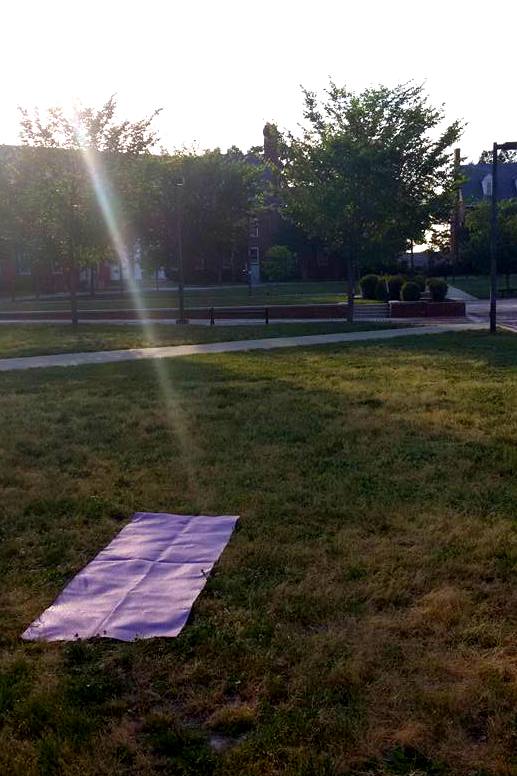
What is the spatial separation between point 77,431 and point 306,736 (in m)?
5.99

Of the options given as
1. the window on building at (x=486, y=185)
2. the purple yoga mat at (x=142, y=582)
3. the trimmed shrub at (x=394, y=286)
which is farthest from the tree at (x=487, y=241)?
the purple yoga mat at (x=142, y=582)

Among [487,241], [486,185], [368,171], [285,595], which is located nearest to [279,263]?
[487,241]

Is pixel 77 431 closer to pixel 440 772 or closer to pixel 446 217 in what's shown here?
pixel 440 772

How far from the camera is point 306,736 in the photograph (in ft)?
9.60

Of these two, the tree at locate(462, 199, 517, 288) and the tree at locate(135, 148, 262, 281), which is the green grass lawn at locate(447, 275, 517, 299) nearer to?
the tree at locate(462, 199, 517, 288)

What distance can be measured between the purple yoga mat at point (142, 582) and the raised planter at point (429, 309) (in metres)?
23.0

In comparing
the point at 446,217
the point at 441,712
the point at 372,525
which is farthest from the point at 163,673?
the point at 446,217

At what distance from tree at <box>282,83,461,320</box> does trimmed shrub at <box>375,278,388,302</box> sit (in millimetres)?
8997

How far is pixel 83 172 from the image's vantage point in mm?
21031

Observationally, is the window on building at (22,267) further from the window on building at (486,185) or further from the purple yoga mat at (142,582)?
the purple yoga mat at (142,582)

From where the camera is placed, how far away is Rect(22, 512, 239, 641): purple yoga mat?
3879 millimetres

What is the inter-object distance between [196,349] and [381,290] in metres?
17.9

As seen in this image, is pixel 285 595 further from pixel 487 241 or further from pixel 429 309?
pixel 487 241

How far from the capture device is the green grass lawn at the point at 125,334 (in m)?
17.5
